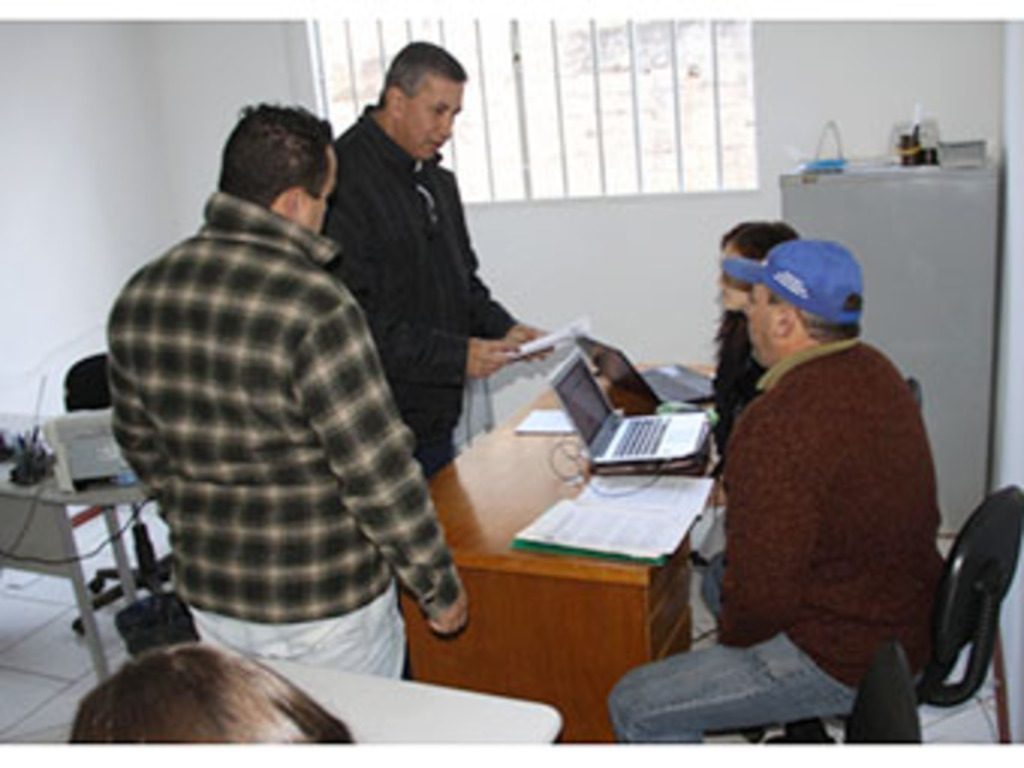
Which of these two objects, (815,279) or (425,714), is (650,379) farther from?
(425,714)

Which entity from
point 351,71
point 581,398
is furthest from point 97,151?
point 581,398

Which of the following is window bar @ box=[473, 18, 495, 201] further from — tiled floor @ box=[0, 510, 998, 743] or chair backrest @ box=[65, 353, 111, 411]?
tiled floor @ box=[0, 510, 998, 743]

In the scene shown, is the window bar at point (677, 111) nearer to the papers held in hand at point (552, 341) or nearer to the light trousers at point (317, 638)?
the papers held in hand at point (552, 341)

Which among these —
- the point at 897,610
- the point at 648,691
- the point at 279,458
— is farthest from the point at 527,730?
the point at 897,610

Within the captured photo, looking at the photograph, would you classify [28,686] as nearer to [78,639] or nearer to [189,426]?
[78,639]

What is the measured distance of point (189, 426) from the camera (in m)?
1.68

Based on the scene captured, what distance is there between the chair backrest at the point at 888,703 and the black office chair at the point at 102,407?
2.68m

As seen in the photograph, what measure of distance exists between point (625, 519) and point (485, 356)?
2.36 feet

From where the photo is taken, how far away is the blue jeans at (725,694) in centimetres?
178

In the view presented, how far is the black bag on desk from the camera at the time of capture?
10.4 feet

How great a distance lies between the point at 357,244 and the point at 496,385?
2356mm

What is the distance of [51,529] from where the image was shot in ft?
10.3

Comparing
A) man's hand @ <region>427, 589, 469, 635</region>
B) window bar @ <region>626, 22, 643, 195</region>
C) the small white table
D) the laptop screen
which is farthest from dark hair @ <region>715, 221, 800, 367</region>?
window bar @ <region>626, 22, 643, 195</region>

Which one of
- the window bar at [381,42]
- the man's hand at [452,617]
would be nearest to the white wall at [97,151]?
the window bar at [381,42]
